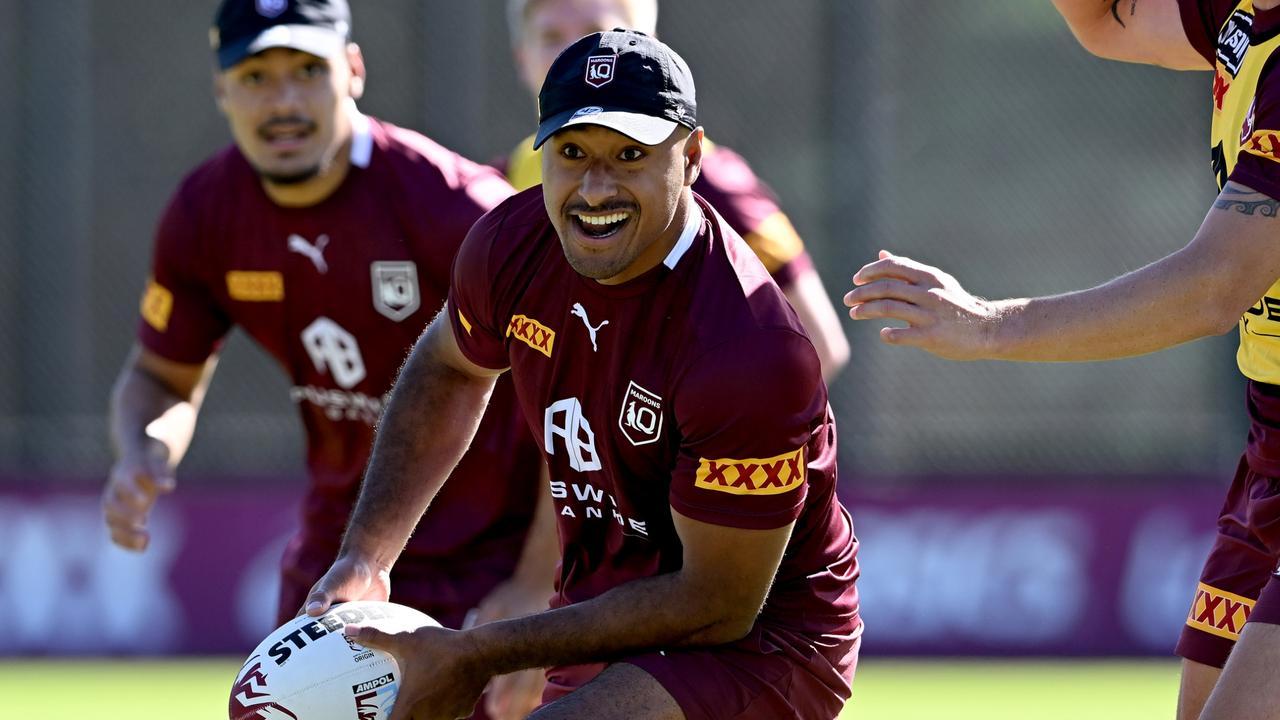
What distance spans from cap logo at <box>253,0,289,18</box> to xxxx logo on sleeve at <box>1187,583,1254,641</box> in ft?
10.2

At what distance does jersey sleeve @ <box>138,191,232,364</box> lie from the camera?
5691 mm

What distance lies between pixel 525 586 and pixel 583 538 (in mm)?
948

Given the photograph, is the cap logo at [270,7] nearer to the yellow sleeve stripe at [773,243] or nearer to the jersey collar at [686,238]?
the yellow sleeve stripe at [773,243]

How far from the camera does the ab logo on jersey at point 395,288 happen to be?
545 cm

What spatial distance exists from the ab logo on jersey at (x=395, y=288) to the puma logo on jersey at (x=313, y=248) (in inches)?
6.7

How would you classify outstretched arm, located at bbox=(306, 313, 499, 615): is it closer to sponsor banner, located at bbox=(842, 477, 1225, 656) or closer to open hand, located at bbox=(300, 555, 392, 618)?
open hand, located at bbox=(300, 555, 392, 618)

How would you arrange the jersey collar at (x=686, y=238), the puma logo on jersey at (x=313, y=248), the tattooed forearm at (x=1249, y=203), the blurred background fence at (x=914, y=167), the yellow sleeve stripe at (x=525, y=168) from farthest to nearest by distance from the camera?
the blurred background fence at (x=914, y=167) < the yellow sleeve stripe at (x=525, y=168) < the puma logo on jersey at (x=313, y=248) < the jersey collar at (x=686, y=238) < the tattooed forearm at (x=1249, y=203)

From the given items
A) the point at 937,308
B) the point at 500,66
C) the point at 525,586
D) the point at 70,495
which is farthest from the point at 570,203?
the point at 500,66

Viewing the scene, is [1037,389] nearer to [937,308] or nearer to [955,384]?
[955,384]

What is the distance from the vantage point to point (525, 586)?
5.21 m

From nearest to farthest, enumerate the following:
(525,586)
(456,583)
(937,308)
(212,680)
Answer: (937,308), (525,586), (456,583), (212,680)

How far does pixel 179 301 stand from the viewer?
5770 mm

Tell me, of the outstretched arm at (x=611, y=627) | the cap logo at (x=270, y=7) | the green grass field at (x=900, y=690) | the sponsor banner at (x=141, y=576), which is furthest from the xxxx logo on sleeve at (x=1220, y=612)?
the sponsor banner at (x=141, y=576)

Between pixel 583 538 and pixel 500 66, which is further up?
pixel 500 66
